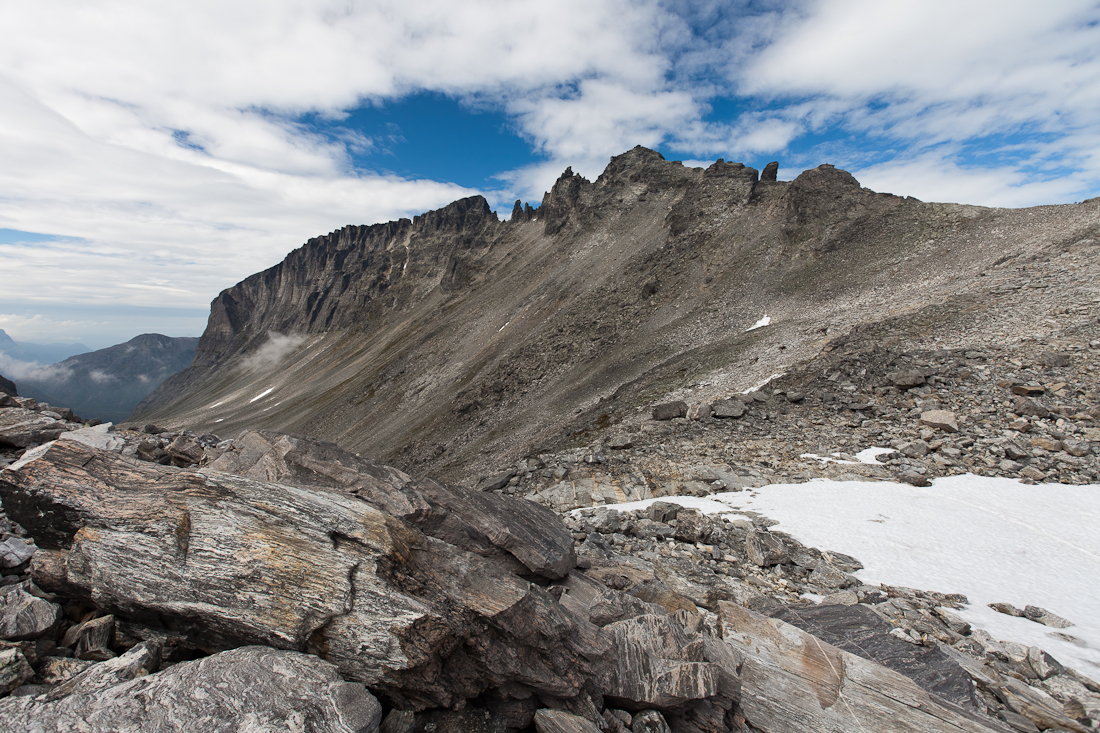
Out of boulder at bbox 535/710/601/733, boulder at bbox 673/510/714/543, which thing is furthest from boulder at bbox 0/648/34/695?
boulder at bbox 673/510/714/543

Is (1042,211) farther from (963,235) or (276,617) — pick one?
(276,617)

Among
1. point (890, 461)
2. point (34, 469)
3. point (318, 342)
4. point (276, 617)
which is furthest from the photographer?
point (318, 342)

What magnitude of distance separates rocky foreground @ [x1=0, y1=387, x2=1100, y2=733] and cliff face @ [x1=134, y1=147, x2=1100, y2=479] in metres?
18.8

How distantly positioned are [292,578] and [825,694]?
27.3ft

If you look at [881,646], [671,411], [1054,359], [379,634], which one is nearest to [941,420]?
[1054,359]

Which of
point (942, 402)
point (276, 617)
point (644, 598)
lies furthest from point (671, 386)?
point (276, 617)

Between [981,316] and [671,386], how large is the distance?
17591 millimetres

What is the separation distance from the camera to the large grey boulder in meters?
4.60

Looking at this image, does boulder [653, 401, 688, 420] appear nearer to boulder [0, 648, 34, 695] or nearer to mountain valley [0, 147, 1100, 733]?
mountain valley [0, 147, 1100, 733]

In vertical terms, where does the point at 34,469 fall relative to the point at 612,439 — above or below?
above

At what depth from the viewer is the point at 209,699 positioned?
16.3 ft

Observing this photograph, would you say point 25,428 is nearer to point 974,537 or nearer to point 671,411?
point 671,411

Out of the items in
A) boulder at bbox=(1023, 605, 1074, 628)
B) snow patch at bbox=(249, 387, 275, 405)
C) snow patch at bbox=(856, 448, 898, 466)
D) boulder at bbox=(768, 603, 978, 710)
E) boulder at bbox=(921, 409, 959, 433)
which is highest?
boulder at bbox=(921, 409, 959, 433)

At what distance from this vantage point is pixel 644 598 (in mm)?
9961
